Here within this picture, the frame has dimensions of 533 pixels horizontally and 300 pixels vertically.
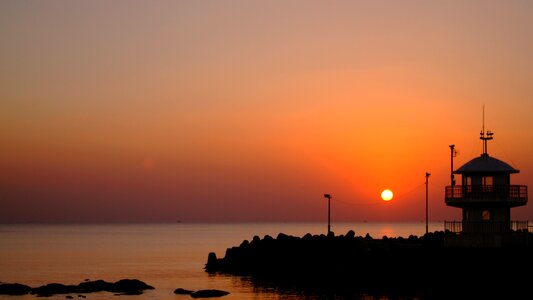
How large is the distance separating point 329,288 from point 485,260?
1188 centimetres

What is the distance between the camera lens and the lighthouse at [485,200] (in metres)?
52.3

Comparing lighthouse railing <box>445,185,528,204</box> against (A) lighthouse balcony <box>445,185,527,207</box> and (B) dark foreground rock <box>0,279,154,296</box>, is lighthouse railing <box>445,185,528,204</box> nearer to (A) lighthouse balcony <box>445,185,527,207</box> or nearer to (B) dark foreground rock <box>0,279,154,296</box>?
(A) lighthouse balcony <box>445,185,527,207</box>

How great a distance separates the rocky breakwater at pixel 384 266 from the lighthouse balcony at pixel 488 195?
316 centimetres

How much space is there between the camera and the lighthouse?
52.3 metres

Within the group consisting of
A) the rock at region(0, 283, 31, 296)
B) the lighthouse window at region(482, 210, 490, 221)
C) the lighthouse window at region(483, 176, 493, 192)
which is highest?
the lighthouse window at region(483, 176, 493, 192)

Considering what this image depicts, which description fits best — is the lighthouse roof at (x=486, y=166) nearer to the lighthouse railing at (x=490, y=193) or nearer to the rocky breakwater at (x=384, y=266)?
the lighthouse railing at (x=490, y=193)

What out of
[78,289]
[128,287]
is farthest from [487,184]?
[78,289]

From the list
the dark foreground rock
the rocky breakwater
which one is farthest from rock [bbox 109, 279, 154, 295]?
the rocky breakwater

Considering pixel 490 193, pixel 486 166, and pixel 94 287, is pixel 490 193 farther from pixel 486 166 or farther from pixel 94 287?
pixel 94 287

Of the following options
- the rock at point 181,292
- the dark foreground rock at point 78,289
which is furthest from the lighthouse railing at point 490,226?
the dark foreground rock at point 78,289

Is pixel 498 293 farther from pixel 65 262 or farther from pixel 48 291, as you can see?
pixel 65 262

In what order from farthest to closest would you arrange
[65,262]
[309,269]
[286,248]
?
[65,262] < [286,248] < [309,269]

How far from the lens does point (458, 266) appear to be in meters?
50.7

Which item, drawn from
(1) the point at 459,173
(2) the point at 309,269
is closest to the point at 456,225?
(1) the point at 459,173
